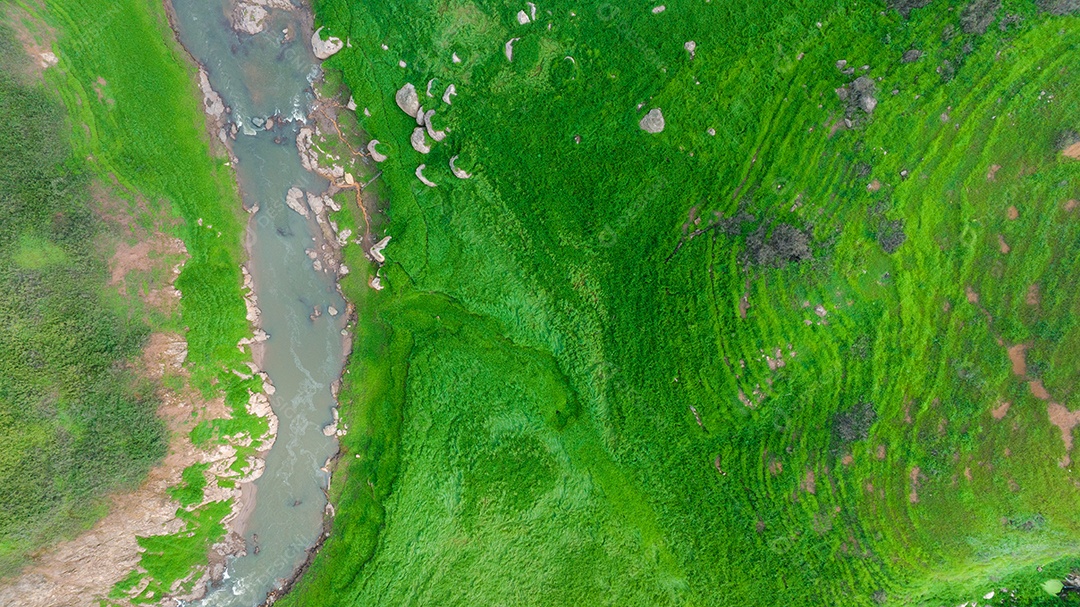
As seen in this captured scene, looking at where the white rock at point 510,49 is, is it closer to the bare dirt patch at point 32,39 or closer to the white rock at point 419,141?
the white rock at point 419,141

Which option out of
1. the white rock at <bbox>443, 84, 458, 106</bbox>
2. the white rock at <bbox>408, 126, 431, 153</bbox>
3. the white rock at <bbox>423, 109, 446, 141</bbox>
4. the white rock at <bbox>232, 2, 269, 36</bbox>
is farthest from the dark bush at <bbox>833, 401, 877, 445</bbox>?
the white rock at <bbox>232, 2, 269, 36</bbox>

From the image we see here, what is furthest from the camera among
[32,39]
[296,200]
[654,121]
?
[296,200]

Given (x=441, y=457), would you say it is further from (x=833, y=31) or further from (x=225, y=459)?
(x=833, y=31)

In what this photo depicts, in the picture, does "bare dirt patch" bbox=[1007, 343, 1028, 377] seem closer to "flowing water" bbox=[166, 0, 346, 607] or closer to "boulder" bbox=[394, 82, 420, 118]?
"boulder" bbox=[394, 82, 420, 118]

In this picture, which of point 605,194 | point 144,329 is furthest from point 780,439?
point 144,329

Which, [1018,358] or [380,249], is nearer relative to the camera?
[1018,358]

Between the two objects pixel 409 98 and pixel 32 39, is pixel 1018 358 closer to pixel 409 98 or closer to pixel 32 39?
pixel 409 98

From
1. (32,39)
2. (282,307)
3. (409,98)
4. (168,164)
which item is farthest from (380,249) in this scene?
(32,39)

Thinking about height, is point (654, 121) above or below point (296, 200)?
below
